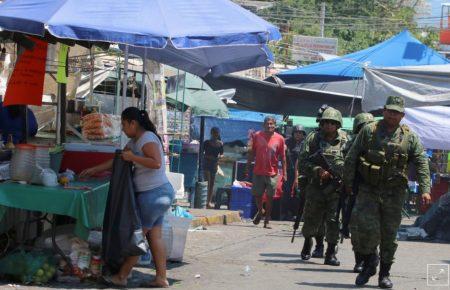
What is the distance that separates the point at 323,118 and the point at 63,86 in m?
3.05

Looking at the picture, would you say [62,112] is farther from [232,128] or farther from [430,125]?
[232,128]

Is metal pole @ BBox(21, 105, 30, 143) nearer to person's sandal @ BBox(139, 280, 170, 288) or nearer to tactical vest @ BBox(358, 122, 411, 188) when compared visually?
person's sandal @ BBox(139, 280, 170, 288)

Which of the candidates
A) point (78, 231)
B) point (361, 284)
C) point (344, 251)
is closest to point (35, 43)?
point (78, 231)

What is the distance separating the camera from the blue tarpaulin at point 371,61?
20.1m

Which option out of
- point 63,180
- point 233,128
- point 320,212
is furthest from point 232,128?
point 63,180

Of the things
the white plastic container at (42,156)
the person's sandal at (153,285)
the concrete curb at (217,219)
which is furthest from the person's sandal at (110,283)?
the concrete curb at (217,219)

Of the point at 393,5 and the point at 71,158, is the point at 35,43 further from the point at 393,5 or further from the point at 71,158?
the point at 393,5

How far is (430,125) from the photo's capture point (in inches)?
776

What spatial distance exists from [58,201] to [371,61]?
12.7 meters

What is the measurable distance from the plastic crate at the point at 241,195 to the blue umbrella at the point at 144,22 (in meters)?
9.77

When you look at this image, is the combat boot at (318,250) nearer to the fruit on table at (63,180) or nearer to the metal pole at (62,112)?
the metal pole at (62,112)

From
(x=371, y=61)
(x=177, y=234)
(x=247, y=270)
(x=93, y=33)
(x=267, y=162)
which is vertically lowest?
(x=247, y=270)

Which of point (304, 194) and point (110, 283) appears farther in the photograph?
point (304, 194)

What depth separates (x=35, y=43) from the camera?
33.0ft
